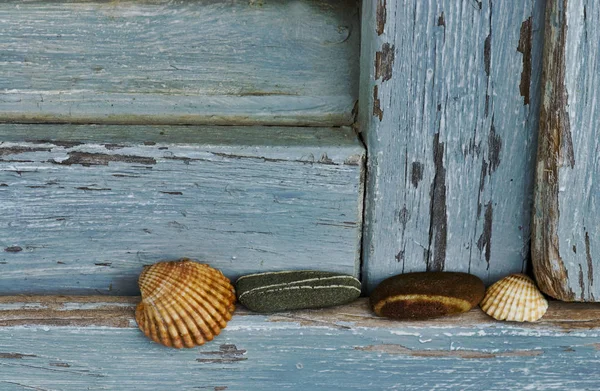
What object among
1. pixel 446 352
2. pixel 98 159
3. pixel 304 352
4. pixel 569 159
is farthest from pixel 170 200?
pixel 569 159

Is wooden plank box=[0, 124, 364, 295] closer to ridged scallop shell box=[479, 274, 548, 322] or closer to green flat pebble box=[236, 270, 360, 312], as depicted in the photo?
green flat pebble box=[236, 270, 360, 312]

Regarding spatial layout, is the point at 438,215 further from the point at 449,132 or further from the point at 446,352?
the point at 446,352

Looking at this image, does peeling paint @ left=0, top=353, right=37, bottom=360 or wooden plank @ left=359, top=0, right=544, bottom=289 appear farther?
peeling paint @ left=0, top=353, right=37, bottom=360

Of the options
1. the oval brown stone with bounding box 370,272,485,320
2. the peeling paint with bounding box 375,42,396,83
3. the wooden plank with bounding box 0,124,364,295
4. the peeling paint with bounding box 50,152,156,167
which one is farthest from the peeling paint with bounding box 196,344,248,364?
the peeling paint with bounding box 375,42,396,83

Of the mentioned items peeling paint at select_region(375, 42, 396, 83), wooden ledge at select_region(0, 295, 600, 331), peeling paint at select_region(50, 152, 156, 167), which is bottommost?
wooden ledge at select_region(0, 295, 600, 331)

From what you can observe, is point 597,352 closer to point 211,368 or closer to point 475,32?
point 475,32

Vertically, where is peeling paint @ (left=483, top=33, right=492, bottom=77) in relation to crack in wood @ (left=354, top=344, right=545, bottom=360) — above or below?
above
